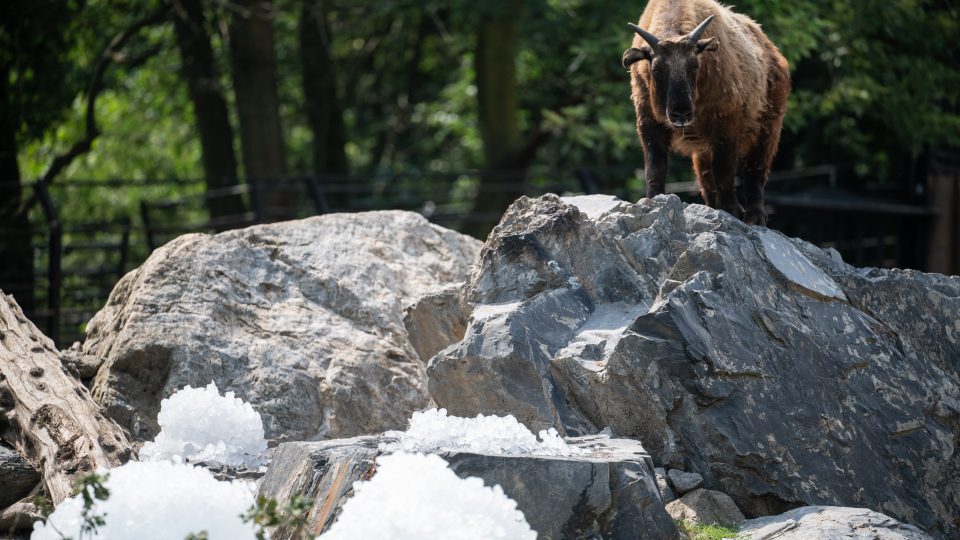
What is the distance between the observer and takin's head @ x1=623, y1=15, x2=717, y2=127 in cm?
683

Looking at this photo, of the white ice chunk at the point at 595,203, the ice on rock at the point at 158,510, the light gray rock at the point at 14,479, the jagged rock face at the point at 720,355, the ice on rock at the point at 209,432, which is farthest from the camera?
the white ice chunk at the point at 595,203

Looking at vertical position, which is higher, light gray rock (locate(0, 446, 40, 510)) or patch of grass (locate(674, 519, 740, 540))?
light gray rock (locate(0, 446, 40, 510))

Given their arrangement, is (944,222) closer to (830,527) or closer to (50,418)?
(830,527)

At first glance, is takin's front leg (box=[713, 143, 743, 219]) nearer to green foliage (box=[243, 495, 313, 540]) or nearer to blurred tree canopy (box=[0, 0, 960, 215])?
green foliage (box=[243, 495, 313, 540])

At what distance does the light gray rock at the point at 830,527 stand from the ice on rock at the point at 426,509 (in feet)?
4.67

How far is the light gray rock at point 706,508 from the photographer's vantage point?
5473 millimetres

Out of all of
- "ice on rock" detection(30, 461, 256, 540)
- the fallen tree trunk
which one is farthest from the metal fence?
"ice on rock" detection(30, 461, 256, 540)

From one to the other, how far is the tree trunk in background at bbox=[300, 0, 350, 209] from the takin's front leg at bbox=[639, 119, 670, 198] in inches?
393

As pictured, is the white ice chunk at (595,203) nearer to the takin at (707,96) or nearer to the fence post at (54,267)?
the takin at (707,96)

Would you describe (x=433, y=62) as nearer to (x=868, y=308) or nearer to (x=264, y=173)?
(x=264, y=173)

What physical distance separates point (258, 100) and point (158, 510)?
10800 mm

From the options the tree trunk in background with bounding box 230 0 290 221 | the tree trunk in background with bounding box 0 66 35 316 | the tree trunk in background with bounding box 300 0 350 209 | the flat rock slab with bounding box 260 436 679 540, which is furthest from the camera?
the tree trunk in background with bounding box 300 0 350 209

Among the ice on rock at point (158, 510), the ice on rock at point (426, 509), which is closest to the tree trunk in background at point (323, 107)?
the ice on rock at point (158, 510)

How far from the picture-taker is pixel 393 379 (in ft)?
23.5
